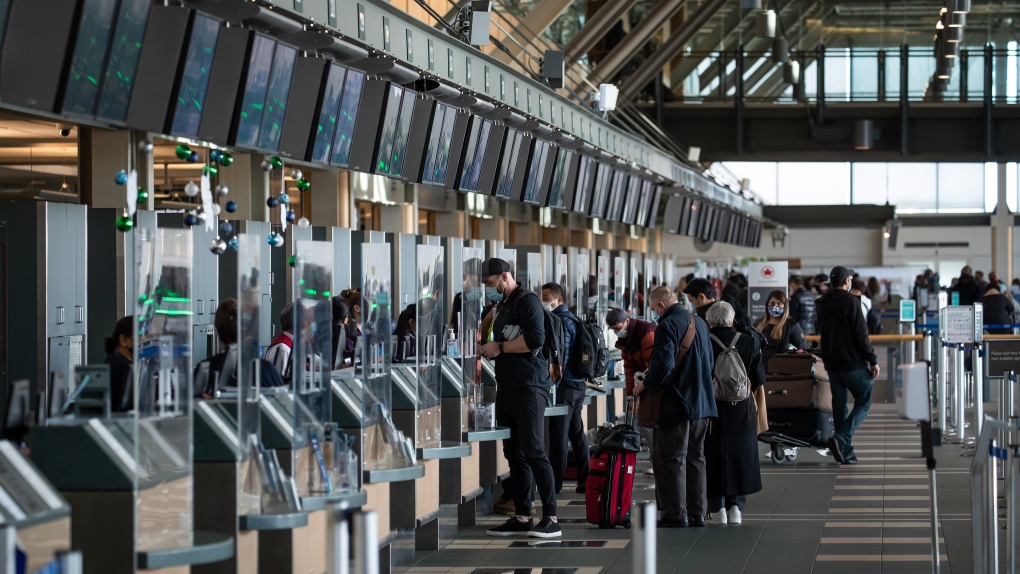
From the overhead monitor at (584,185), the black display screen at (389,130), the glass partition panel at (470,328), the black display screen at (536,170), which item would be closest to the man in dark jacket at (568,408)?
the glass partition panel at (470,328)

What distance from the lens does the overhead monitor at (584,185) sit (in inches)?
617

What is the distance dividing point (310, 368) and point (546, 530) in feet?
9.27

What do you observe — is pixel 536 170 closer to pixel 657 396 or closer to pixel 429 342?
pixel 657 396

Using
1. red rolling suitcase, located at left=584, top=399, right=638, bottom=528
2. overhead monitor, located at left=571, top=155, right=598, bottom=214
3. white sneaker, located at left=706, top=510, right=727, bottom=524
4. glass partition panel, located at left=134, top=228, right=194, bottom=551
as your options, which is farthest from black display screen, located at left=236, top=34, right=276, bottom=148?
overhead monitor, located at left=571, top=155, right=598, bottom=214

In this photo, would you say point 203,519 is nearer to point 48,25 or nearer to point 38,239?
point 48,25

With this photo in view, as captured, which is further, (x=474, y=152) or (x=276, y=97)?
(x=474, y=152)

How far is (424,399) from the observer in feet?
27.1

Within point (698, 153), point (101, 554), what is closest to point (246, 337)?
point (101, 554)

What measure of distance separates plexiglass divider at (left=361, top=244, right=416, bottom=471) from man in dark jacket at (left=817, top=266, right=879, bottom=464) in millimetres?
6213

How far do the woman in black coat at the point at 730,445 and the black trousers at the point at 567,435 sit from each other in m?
1.11

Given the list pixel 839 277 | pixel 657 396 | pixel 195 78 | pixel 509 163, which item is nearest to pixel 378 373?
pixel 195 78

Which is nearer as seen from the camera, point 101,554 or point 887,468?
point 101,554

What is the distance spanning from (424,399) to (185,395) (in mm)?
2870

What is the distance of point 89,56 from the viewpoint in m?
5.48
